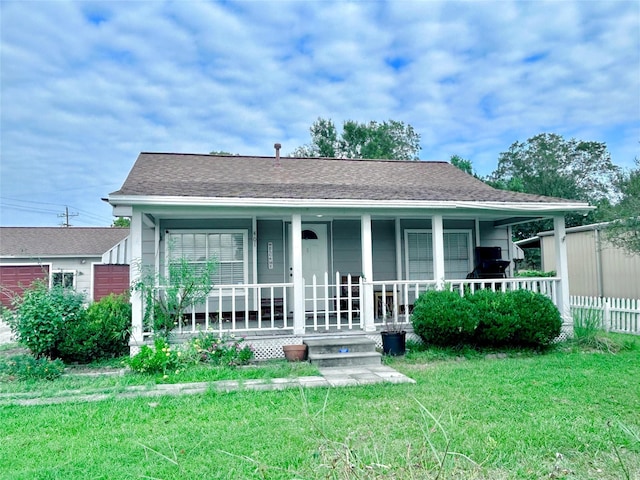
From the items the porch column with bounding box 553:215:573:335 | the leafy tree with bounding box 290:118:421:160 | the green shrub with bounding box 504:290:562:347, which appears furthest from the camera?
the leafy tree with bounding box 290:118:421:160

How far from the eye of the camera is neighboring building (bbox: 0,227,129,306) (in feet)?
53.5

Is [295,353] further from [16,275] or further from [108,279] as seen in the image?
[16,275]

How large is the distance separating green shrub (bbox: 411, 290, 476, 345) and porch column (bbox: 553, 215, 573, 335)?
7.46 feet

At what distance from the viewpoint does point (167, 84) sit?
538 inches

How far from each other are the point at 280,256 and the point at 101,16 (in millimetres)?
6322

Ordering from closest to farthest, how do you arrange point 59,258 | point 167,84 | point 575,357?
1. point 575,357
2. point 167,84
3. point 59,258

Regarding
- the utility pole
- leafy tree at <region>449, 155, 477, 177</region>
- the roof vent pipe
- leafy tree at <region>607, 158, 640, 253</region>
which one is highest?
leafy tree at <region>449, 155, 477, 177</region>

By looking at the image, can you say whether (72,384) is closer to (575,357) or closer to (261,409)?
(261,409)

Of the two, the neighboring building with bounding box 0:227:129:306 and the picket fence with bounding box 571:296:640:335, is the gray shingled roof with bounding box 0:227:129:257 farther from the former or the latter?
the picket fence with bounding box 571:296:640:335

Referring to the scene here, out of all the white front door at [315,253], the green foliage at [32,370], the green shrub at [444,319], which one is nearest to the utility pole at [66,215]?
the white front door at [315,253]

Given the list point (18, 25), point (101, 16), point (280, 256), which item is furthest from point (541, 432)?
point (18, 25)

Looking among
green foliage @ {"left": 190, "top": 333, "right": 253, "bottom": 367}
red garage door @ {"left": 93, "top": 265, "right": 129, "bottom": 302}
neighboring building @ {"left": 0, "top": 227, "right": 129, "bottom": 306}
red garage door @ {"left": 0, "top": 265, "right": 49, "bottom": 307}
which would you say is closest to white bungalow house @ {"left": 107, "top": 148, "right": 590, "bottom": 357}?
green foliage @ {"left": 190, "top": 333, "right": 253, "bottom": 367}

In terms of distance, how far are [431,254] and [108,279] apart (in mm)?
12708

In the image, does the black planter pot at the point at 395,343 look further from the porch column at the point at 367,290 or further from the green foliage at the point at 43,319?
the green foliage at the point at 43,319
